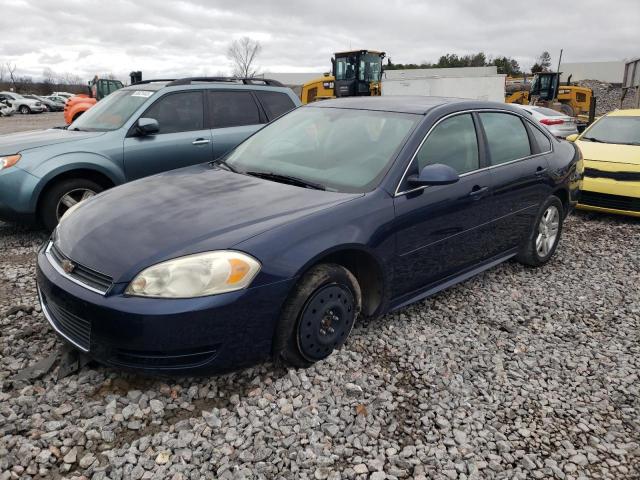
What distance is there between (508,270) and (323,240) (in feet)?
8.98

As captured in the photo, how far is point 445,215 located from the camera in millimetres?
3521

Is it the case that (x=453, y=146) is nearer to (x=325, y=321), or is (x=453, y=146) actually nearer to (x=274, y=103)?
(x=325, y=321)

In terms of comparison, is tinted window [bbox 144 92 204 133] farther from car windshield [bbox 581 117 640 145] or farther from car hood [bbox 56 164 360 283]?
car windshield [bbox 581 117 640 145]

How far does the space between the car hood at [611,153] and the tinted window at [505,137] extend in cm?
304

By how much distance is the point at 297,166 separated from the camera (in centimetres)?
352

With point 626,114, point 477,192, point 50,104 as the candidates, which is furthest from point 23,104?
point 477,192

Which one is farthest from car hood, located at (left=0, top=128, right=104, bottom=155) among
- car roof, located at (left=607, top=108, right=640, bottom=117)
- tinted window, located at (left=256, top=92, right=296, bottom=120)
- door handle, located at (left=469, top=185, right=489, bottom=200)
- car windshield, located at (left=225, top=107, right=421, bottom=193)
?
car roof, located at (left=607, top=108, right=640, bottom=117)

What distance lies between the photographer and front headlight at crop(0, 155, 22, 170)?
4.97 m

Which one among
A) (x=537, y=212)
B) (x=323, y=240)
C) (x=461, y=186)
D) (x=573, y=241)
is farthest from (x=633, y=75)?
(x=323, y=240)

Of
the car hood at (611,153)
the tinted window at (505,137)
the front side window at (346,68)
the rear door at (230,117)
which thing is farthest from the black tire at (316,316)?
the front side window at (346,68)

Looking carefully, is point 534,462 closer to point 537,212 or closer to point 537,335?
point 537,335

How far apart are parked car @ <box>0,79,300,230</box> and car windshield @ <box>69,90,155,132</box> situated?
14 millimetres

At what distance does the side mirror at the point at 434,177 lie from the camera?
10.5ft

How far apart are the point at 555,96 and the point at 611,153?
1695 centimetres
